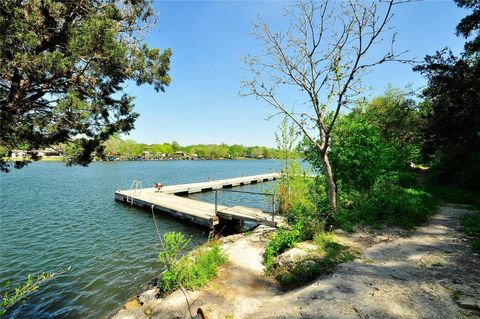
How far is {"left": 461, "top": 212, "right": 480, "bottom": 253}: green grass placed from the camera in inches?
254

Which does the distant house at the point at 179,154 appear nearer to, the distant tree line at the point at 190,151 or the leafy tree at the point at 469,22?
the distant tree line at the point at 190,151

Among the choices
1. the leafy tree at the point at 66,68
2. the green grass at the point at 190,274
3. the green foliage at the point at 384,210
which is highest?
the leafy tree at the point at 66,68

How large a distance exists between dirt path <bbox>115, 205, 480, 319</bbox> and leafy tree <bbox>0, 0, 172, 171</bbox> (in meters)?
4.58

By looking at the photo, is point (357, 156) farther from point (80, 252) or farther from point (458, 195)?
point (80, 252)

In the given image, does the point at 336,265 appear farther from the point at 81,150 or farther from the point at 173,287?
the point at 81,150

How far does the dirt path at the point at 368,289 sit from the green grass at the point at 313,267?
0.25 m

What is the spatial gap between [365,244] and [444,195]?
10.0 m

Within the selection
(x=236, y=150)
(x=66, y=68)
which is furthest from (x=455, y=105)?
(x=236, y=150)

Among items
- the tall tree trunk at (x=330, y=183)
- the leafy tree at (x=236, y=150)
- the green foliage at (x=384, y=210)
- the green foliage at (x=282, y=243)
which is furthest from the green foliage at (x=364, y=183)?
the leafy tree at (x=236, y=150)

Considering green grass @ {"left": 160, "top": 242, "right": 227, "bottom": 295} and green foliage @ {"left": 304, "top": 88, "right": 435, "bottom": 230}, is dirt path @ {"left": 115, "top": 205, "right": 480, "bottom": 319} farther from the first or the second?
green foliage @ {"left": 304, "top": 88, "right": 435, "bottom": 230}

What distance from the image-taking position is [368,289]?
4.67m

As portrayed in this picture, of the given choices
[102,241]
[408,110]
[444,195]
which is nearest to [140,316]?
[102,241]

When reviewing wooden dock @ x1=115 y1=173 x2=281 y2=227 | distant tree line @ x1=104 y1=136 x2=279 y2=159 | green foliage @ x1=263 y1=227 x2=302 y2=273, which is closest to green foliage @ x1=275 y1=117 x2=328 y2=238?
wooden dock @ x1=115 y1=173 x2=281 y2=227

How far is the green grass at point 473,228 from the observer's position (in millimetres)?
6453
